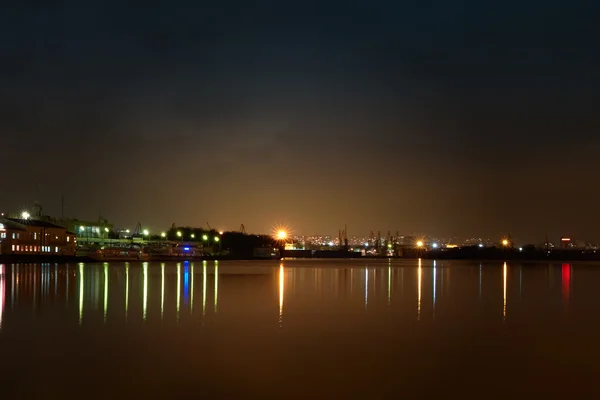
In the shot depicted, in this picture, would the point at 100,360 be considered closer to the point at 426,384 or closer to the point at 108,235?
the point at 426,384

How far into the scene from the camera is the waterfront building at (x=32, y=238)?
254ft

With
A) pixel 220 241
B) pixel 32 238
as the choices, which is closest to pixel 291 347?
pixel 32 238

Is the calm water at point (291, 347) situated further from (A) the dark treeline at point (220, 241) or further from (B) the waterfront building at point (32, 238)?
(A) the dark treeline at point (220, 241)

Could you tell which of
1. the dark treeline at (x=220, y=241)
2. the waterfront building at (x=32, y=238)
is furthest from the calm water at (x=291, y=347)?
the dark treeline at (x=220, y=241)

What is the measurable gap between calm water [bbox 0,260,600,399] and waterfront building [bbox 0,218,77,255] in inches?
2155

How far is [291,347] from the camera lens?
50.3 ft

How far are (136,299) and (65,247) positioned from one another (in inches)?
2696

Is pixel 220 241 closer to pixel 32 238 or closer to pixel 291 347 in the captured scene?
pixel 32 238

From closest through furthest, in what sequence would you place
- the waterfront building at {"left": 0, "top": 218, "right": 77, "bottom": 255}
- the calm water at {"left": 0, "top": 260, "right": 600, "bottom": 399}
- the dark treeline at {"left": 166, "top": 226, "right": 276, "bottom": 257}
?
the calm water at {"left": 0, "top": 260, "right": 600, "bottom": 399}
the waterfront building at {"left": 0, "top": 218, "right": 77, "bottom": 255}
the dark treeline at {"left": 166, "top": 226, "right": 276, "bottom": 257}

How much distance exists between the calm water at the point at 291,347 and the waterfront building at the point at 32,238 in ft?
180

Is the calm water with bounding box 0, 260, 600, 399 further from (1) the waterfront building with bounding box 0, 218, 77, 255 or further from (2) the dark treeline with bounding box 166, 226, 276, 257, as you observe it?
(2) the dark treeline with bounding box 166, 226, 276, 257

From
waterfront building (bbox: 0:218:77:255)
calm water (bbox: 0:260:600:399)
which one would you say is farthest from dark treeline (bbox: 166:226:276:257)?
calm water (bbox: 0:260:600:399)

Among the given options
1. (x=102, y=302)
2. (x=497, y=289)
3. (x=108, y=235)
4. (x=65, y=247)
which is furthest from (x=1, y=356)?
(x=108, y=235)

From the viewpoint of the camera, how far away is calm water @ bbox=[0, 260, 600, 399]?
11.4 m
